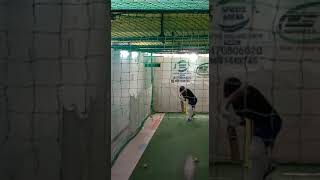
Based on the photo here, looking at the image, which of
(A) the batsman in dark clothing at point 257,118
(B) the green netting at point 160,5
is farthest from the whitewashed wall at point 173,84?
(A) the batsman in dark clothing at point 257,118

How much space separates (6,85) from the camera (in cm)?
227

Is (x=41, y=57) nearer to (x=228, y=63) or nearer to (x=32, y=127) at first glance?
(x=32, y=127)

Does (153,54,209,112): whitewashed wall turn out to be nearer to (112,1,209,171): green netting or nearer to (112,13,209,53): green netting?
(112,1,209,171): green netting

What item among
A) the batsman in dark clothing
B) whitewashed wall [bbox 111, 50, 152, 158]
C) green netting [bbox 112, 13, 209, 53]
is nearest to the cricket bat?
the batsman in dark clothing

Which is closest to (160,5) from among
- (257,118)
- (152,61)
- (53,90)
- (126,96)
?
(53,90)

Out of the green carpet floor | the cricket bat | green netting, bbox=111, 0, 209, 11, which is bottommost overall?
the green carpet floor

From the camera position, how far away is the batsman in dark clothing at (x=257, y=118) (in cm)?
212

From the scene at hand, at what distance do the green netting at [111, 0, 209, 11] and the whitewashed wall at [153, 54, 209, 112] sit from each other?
7367 millimetres

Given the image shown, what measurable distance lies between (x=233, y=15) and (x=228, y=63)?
0.81ft

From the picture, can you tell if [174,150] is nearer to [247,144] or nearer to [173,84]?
[247,144]

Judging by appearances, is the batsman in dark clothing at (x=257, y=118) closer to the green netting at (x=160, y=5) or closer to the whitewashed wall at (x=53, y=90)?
the whitewashed wall at (x=53, y=90)

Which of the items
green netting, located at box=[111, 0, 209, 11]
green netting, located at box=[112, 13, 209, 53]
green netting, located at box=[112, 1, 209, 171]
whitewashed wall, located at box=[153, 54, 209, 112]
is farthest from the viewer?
whitewashed wall, located at box=[153, 54, 209, 112]

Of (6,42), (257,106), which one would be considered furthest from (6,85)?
(257,106)

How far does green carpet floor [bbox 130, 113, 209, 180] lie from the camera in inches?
209
